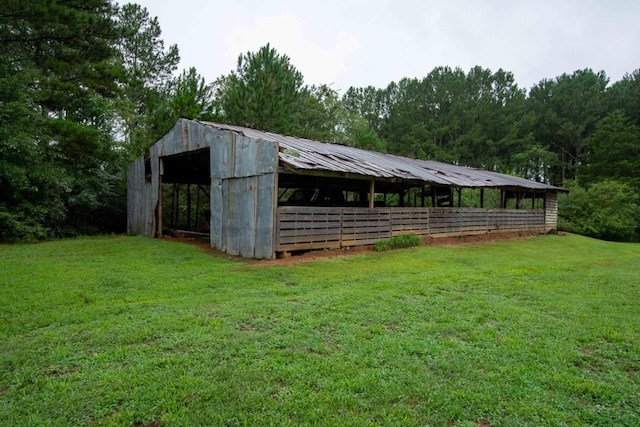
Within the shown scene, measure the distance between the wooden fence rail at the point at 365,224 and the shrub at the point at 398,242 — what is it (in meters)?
0.28

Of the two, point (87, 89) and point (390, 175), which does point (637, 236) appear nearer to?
point (390, 175)

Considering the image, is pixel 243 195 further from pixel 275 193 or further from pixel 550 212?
pixel 550 212

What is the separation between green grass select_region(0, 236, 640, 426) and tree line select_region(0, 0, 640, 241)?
346 inches

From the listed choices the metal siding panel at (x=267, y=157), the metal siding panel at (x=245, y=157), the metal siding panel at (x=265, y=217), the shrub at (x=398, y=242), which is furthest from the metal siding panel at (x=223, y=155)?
the shrub at (x=398, y=242)

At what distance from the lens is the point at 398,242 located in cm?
1202

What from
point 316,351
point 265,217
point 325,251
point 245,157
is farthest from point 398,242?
point 316,351

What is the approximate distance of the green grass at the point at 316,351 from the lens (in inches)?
97.6

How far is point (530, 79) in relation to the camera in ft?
147

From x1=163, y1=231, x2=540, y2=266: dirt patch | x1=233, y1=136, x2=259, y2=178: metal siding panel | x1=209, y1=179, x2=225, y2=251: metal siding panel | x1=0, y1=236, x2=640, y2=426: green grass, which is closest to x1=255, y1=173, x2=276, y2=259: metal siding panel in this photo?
x1=163, y1=231, x2=540, y2=266: dirt patch

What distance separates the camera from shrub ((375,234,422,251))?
1148 cm

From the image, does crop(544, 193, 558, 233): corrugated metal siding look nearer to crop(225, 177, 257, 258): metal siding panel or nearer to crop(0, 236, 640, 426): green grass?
crop(0, 236, 640, 426): green grass

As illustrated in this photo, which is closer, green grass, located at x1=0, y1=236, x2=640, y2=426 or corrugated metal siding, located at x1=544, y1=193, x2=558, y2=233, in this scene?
green grass, located at x1=0, y1=236, x2=640, y2=426

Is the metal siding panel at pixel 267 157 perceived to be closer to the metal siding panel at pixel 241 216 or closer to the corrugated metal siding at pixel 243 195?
the corrugated metal siding at pixel 243 195

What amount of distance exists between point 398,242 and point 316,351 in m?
8.99
